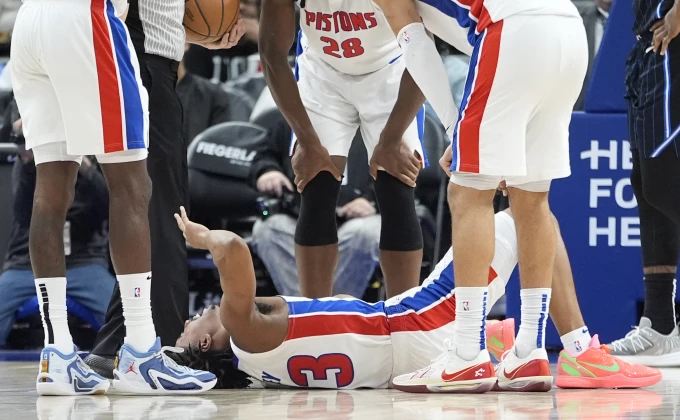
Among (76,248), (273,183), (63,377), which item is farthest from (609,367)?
(76,248)

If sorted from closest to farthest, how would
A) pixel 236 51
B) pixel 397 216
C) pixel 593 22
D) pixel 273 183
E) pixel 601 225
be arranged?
pixel 397 216
pixel 601 225
pixel 273 183
pixel 593 22
pixel 236 51

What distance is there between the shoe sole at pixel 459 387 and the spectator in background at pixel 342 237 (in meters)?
2.17

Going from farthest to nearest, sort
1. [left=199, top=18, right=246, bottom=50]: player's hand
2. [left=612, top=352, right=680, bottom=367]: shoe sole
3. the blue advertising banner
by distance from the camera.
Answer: the blue advertising banner → [left=612, top=352, right=680, bottom=367]: shoe sole → [left=199, top=18, right=246, bottom=50]: player's hand

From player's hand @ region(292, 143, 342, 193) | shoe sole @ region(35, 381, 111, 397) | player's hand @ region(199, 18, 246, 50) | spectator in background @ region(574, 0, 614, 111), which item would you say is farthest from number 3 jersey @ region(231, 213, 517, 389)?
spectator in background @ region(574, 0, 614, 111)

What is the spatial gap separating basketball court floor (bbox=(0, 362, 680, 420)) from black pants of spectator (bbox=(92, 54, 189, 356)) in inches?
21.3

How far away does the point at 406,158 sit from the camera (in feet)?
13.8

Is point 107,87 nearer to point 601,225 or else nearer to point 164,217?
point 164,217

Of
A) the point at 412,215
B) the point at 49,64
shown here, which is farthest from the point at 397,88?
the point at 49,64

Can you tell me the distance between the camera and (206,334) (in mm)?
3627

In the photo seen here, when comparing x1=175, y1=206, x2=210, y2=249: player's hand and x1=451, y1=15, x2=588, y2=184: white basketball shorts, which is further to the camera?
x1=175, y1=206, x2=210, y2=249: player's hand

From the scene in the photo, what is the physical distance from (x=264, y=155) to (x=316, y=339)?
7.49 feet

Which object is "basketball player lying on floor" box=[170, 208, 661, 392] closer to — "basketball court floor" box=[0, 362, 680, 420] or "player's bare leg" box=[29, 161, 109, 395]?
"basketball court floor" box=[0, 362, 680, 420]

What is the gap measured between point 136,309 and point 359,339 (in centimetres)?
76

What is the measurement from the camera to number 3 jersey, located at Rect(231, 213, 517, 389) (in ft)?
11.5
